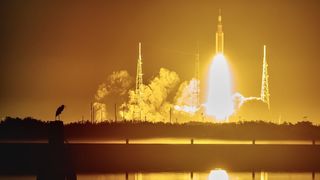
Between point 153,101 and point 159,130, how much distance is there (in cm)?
3030

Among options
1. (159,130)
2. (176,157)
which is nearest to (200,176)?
(176,157)

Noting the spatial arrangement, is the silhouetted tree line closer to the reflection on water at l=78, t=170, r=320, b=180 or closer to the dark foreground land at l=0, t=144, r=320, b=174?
the dark foreground land at l=0, t=144, r=320, b=174

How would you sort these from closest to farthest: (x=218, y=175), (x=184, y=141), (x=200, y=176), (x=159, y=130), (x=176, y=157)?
(x=200, y=176), (x=218, y=175), (x=176, y=157), (x=184, y=141), (x=159, y=130)

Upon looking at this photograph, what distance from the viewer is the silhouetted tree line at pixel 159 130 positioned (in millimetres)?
110562

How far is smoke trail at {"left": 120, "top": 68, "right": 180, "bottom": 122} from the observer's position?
538 ft

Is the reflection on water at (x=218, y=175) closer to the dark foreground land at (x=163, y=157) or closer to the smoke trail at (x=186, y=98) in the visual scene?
the dark foreground land at (x=163, y=157)

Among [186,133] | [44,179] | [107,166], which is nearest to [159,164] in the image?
[107,166]

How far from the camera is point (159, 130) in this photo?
136375 millimetres

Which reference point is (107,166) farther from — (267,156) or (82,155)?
(267,156)

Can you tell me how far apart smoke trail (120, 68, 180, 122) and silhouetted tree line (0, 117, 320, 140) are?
1995 centimetres

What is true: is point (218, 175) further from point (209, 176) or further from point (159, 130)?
point (159, 130)

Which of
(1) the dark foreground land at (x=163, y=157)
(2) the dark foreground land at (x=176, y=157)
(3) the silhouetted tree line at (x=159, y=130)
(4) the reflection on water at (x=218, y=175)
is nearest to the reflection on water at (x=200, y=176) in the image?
(4) the reflection on water at (x=218, y=175)

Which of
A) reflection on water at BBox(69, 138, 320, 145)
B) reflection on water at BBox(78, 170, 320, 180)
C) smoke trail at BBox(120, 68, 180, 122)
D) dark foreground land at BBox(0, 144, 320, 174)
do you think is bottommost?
reflection on water at BBox(78, 170, 320, 180)

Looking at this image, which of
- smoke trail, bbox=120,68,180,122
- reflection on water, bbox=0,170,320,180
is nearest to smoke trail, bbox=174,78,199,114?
smoke trail, bbox=120,68,180,122
